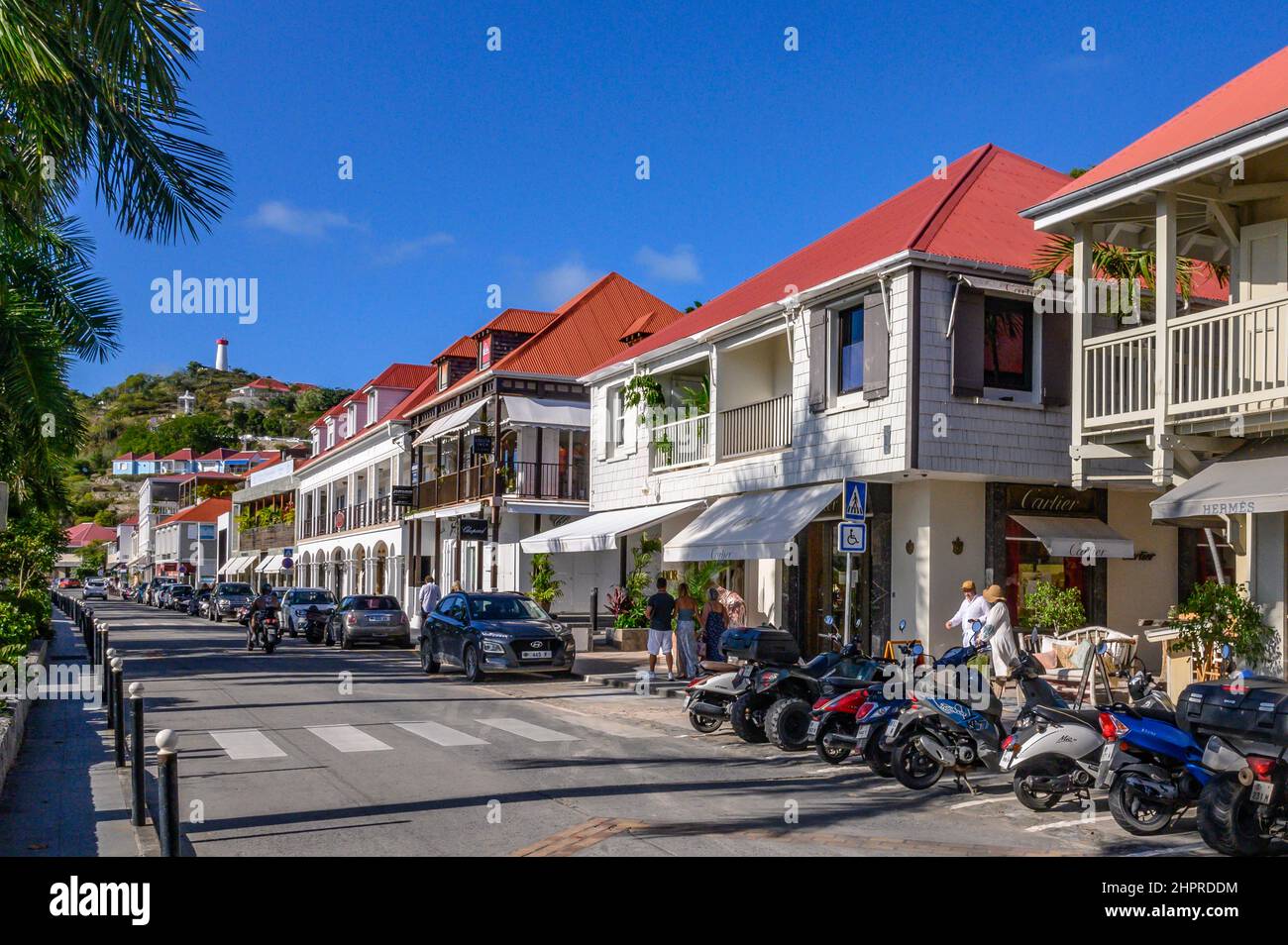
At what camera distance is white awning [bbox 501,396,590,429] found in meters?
34.9

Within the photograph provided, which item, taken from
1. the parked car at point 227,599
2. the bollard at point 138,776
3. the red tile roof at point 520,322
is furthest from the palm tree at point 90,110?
the parked car at point 227,599

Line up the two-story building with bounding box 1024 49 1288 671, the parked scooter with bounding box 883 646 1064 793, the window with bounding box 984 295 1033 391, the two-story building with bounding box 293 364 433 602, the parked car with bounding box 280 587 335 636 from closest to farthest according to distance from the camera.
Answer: the parked scooter with bounding box 883 646 1064 793, the two-story building with bounding box 1024 49 1288 671, the window with bounding box 984 295 1033 391, the parked car with bounding box 280 587 335 636, the two-story building with bounding box 293 364 433 602

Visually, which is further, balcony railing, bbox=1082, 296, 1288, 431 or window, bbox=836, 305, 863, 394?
window, bbox=836, 305, 863, 394

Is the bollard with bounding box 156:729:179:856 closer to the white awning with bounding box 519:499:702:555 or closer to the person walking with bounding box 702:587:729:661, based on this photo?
the person walking with bounding box 702:587:729:661

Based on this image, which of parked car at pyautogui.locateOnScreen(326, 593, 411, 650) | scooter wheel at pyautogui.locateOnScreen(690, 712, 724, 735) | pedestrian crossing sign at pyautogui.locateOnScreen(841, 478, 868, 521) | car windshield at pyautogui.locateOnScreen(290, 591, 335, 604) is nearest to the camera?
scooter wheel at pyautogui.locateOnScreen(690, 712, 724, 735)

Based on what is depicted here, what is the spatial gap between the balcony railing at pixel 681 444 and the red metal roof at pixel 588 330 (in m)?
9.02

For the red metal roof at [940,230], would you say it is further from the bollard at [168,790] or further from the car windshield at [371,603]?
the bollard at [168,790]

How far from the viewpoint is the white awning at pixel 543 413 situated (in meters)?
34.9

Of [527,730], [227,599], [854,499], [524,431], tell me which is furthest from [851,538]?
[227,599]

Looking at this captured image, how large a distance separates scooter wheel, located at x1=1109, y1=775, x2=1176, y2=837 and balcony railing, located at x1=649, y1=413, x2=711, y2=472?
16.3 meters

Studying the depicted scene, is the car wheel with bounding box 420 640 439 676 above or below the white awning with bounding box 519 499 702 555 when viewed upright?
below

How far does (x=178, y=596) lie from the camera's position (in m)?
65.8

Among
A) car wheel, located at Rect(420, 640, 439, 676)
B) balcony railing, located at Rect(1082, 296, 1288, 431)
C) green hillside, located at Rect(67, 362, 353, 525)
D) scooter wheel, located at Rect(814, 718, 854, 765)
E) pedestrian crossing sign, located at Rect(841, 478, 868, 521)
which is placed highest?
green hillside, located at Rect(67, 362, 353, 525)

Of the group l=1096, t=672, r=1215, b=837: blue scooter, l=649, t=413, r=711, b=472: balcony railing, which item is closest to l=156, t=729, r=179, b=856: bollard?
l=1096, t=672, r=1215, b=837: blue scooter
